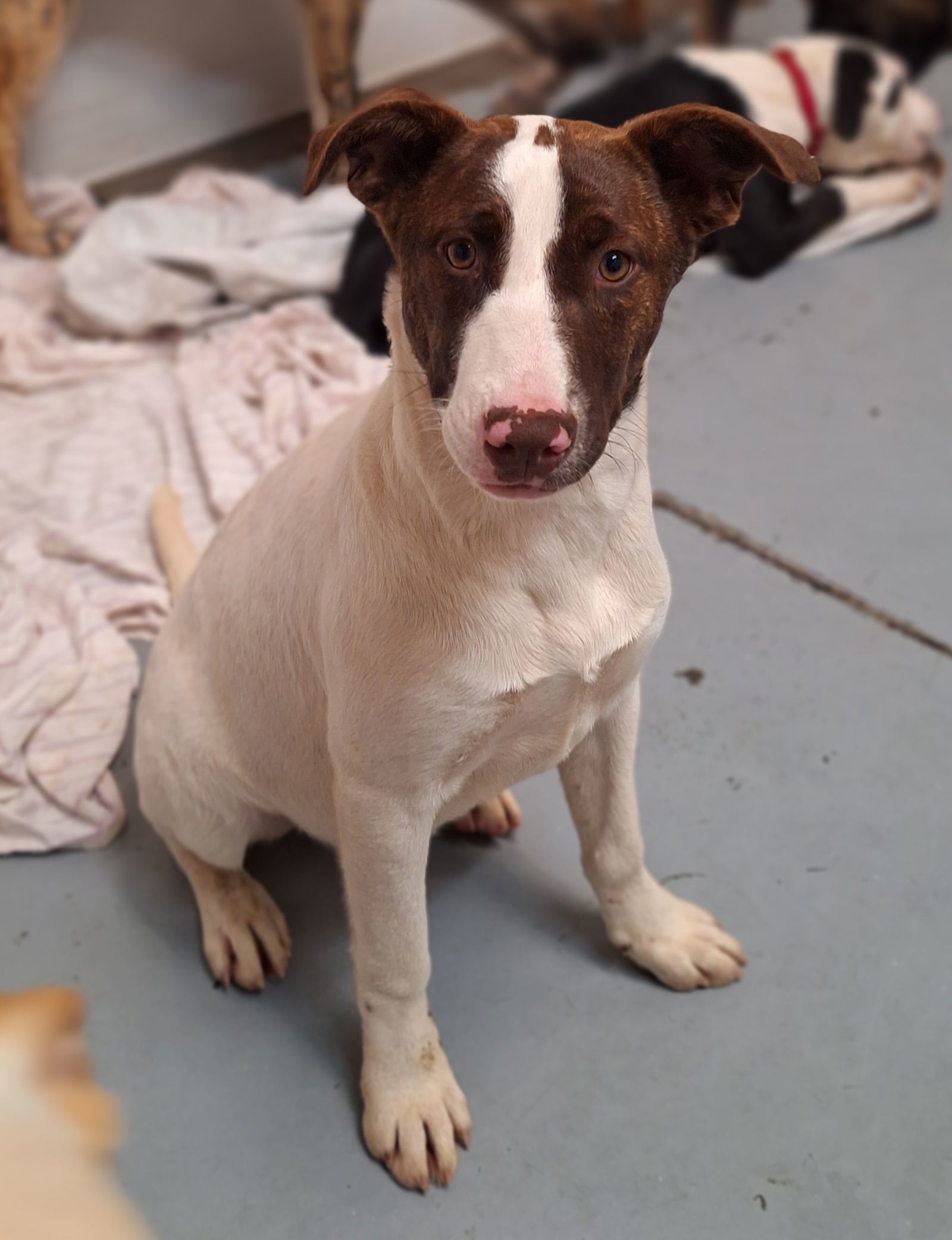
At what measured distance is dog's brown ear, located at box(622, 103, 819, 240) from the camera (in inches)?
45.8

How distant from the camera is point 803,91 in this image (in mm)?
3797

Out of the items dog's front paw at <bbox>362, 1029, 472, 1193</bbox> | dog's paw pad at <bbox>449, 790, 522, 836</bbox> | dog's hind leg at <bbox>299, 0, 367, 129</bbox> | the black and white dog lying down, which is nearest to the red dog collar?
the black and white dog lying down

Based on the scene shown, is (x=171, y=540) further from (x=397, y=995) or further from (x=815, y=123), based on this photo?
(x=815, y=123)

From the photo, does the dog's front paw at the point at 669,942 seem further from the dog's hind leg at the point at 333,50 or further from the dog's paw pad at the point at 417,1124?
the dog's hind leg at the point at 333,50

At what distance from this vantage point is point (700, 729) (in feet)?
7.31

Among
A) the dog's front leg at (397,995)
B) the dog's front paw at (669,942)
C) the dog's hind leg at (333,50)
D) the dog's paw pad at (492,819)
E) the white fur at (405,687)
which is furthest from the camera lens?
the dog's hind leg at (333,50)

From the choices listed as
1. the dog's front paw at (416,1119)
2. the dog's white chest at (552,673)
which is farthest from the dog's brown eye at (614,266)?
the dog's front paw at (416,1119)

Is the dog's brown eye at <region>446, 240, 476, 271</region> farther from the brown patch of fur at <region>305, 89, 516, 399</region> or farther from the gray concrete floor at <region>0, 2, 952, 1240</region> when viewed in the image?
the gray concrete floor at <region>0, 2, 952, 1240</region>

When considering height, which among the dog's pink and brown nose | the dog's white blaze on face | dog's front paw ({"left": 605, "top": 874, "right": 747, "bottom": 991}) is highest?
the dog's white blaze on face

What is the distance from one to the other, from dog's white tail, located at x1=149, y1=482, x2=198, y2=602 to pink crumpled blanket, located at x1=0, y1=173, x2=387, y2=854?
152 millimetres

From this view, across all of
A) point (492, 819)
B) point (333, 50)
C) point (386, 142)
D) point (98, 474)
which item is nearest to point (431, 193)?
point (386, 142)

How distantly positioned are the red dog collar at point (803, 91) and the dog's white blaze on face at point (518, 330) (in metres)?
3.10

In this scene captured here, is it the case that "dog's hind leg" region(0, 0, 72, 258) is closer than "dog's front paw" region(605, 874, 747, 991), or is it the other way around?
"dog's front paw" region(605, 874, 747, 991)

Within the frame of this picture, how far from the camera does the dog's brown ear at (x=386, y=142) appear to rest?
1167 mm
